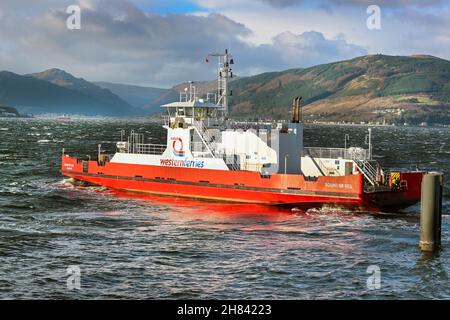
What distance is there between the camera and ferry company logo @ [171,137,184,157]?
3759cm

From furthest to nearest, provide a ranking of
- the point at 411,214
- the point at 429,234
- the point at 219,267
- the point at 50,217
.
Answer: the point at 411,214 → the point at 50,217 → the point at 429,234 → the point at 219,267

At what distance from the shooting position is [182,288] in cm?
1872

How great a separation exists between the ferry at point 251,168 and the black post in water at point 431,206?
8.47 metres

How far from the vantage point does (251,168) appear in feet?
118

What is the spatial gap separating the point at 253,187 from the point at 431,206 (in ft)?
43.6

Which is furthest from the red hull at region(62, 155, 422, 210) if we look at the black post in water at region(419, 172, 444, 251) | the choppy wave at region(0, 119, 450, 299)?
the black post in water at region(419, 172, 444, 251)

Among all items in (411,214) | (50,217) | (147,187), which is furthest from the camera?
(147,187)

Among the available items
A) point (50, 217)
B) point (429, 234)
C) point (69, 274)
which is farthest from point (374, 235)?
point (50, 217)

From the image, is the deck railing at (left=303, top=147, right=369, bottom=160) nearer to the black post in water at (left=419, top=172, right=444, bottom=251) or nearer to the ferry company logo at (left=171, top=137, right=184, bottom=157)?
the ferry company logo at (left=171, top=137, right=184, bottom=157)

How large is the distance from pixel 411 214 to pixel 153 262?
16583 millimetres

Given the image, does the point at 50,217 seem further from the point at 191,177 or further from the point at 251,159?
the point at 251,159

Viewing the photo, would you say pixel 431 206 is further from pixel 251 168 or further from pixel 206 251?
pixel 251 168

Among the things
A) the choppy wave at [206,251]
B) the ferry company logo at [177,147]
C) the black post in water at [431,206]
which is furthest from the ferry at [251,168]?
the black post in water at [431,206]

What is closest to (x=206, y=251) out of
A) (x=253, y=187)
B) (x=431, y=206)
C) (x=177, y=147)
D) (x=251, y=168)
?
(x=431, y=206)
